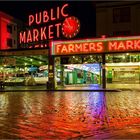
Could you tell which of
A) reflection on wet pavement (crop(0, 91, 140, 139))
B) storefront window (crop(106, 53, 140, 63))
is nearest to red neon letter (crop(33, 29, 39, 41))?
storefront window (crop(106, 53, 140, 63))

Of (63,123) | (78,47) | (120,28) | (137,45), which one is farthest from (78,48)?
(63,123)

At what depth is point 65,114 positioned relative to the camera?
1512cm

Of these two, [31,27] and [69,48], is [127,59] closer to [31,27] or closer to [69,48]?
[69,48]

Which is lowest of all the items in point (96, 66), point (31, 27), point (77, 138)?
point (77, 138)

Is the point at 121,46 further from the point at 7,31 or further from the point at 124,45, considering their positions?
the point at 7,31

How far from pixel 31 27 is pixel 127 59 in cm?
1543

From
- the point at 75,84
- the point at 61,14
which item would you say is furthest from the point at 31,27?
the point at 75,84

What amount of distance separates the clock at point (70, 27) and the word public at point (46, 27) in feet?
7.58

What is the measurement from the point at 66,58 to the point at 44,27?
7842 mm

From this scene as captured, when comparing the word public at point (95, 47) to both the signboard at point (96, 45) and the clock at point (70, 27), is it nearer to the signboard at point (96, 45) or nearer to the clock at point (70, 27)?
the signboard at point (96, 45)

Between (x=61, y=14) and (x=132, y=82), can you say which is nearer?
(x=132, y=82)

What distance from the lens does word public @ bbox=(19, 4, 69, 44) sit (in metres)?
47.1

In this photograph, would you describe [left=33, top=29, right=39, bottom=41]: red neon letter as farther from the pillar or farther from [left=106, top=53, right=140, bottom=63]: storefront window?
[left=106, top=53, right=140, bottom=63]: storefront window

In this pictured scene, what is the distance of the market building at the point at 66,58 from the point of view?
3919 centimetres
